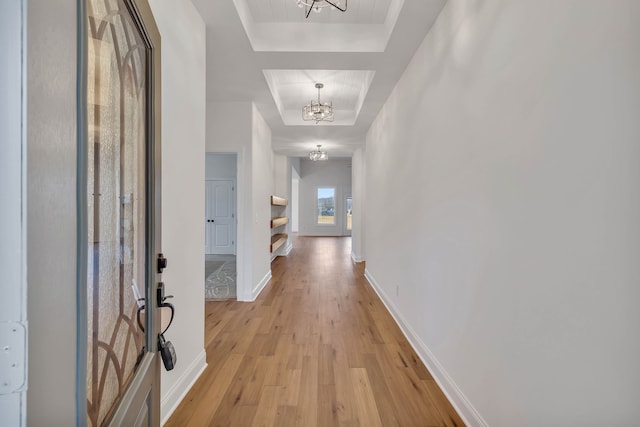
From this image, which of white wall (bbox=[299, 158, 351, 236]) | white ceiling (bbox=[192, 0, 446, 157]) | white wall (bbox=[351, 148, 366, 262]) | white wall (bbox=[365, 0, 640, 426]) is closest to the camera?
white wall (bbox=[365, 0, 640, 426])

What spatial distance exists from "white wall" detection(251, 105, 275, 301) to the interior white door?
2.82m

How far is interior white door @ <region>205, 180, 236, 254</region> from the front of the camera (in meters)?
7.79

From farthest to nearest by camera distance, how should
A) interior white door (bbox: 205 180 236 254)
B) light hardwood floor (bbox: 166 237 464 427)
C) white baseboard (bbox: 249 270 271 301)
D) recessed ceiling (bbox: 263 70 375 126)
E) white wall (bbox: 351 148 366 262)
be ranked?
interior white door (bbox: 205 180 236 254), white wall (bbox: 351 148 366 262), white baseboard (bbox: 249 270 271 301), recessed ceiling (bbox: 263 70 375 126), light hardwood floor (bbox: 166 237 464 427)

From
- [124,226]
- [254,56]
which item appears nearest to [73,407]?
[124,226]

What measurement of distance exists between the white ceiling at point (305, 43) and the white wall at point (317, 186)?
28.1 feet

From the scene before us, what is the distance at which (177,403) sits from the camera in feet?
6.22

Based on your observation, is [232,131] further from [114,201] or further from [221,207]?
[221,207]

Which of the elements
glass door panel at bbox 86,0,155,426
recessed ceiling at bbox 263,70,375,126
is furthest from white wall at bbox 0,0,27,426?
recessed ceiling at bbox 263,70,375,126

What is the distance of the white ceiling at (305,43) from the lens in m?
2.29

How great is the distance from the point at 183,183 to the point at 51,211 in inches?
62.0

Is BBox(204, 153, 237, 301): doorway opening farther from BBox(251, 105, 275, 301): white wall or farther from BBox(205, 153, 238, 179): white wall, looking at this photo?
BBox(251, 105, 275, 301): white wall

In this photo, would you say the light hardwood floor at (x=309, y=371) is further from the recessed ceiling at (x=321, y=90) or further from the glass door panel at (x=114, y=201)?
the recessed ceiling at (x=321, y=90)

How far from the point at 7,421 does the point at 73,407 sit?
0.16 meters

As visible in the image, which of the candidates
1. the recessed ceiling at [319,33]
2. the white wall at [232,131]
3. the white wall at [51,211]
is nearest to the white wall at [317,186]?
the white wall at [232,131]
